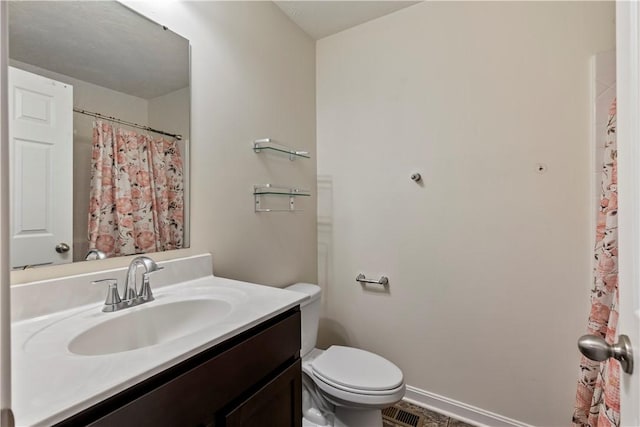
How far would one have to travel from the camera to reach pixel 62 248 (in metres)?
0.89

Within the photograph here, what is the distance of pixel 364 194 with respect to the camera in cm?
188

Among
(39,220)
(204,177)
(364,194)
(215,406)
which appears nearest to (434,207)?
(364,194)

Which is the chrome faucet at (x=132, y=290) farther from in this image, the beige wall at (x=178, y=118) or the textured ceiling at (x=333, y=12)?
the textured ceiling at (x=333, y=12)

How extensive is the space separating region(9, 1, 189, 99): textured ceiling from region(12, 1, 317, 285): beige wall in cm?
7

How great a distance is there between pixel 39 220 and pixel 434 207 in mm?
1695

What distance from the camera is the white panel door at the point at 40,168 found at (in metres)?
0.79

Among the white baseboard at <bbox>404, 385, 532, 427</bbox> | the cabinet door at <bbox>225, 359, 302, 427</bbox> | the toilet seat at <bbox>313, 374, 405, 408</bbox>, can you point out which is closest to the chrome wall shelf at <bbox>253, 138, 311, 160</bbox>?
the cabinet door at <bbox>225, 359, 302, 427</bbox>

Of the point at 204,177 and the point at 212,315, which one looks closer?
the point at 212,315

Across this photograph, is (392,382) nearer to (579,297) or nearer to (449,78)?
(579,297)

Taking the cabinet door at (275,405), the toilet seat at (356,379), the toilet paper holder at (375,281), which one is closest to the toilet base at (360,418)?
the toilet seat at (356,379)

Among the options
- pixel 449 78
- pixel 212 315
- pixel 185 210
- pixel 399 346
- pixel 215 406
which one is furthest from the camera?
pixel 399 346

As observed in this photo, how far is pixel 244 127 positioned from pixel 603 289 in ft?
5.67

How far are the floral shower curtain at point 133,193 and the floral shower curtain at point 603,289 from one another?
171cm

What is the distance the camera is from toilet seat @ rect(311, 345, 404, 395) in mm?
1250
